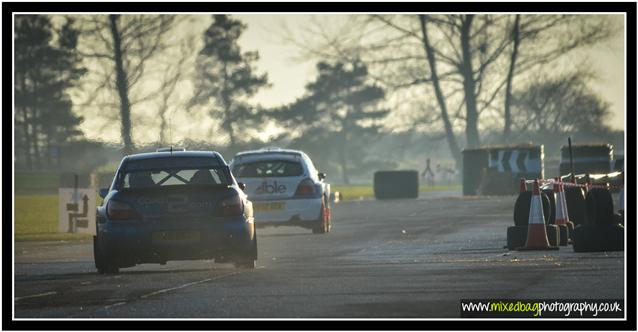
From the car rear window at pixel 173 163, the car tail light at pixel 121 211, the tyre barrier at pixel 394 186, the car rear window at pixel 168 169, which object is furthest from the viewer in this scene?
the tyre barrier at pixel 394 186

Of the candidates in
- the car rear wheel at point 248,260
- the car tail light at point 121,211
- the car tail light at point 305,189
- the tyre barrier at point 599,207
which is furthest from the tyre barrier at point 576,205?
the car tail light at point 121,211

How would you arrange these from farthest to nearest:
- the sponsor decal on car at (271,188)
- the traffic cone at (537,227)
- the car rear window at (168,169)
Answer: the sponsor decal on car at (271,188) → the traffic cone at (537,227) → the car rear window at (168,169)

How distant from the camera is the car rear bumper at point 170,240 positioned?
16.7 m

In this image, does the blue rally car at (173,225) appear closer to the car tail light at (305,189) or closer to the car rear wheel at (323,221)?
the car tail light at (305,189)

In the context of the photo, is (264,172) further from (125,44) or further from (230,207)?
(125,44)

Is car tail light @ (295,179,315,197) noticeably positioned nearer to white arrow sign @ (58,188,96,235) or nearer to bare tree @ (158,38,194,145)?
white arrow sign @ (58,188,96,235)

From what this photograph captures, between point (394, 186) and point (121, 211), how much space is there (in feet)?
109

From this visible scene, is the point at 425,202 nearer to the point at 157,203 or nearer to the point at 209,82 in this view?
the point at 157,203

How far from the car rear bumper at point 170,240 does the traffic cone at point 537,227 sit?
4862mm

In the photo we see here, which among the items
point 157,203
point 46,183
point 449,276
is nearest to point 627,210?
point 449,276

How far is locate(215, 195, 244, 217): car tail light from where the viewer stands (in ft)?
55.4

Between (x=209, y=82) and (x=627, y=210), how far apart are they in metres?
72.1

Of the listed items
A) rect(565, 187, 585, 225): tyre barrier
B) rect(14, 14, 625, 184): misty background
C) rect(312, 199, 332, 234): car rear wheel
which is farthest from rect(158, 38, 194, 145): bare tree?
rect(565, 187, 585, 225): tyre barrier

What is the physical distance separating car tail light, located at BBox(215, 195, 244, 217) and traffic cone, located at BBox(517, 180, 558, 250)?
472 cm
